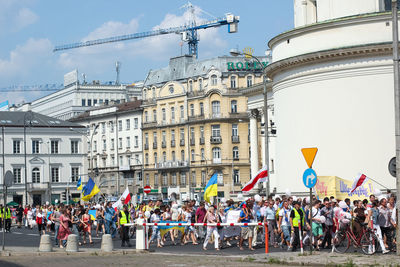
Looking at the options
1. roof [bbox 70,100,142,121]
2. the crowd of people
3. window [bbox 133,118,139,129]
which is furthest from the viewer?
roof [bbox 70,100,142,121]

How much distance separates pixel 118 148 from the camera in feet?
378

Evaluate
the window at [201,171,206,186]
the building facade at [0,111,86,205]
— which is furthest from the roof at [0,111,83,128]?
the window at [201,171,206,186]

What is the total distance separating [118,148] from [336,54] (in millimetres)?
76566

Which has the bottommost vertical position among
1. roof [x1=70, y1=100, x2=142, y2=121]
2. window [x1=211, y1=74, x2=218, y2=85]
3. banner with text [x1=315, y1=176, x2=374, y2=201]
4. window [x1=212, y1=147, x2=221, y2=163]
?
banner with text [x1=315, y1=176, x2=374, y2=201]

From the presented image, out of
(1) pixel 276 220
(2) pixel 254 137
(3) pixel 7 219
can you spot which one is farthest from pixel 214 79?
(1) pixel 276 220

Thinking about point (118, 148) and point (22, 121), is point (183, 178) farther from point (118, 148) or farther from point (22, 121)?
point (22, 121)

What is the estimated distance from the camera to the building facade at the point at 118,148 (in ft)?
367

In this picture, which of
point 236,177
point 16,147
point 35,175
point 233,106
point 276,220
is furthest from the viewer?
point 233,106

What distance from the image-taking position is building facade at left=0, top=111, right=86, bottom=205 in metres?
94.5

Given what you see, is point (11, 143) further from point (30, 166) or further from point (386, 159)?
point (386, 159)

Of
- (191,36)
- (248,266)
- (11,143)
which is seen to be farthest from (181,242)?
(191,36)

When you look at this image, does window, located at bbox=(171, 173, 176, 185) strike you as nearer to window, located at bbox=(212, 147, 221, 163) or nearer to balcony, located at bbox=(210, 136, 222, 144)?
window, located at bbox=(212, 147, 221, 163)

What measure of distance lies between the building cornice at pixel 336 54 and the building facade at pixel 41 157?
5426 centimetres

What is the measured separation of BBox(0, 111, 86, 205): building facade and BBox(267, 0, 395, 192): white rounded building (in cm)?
5363
